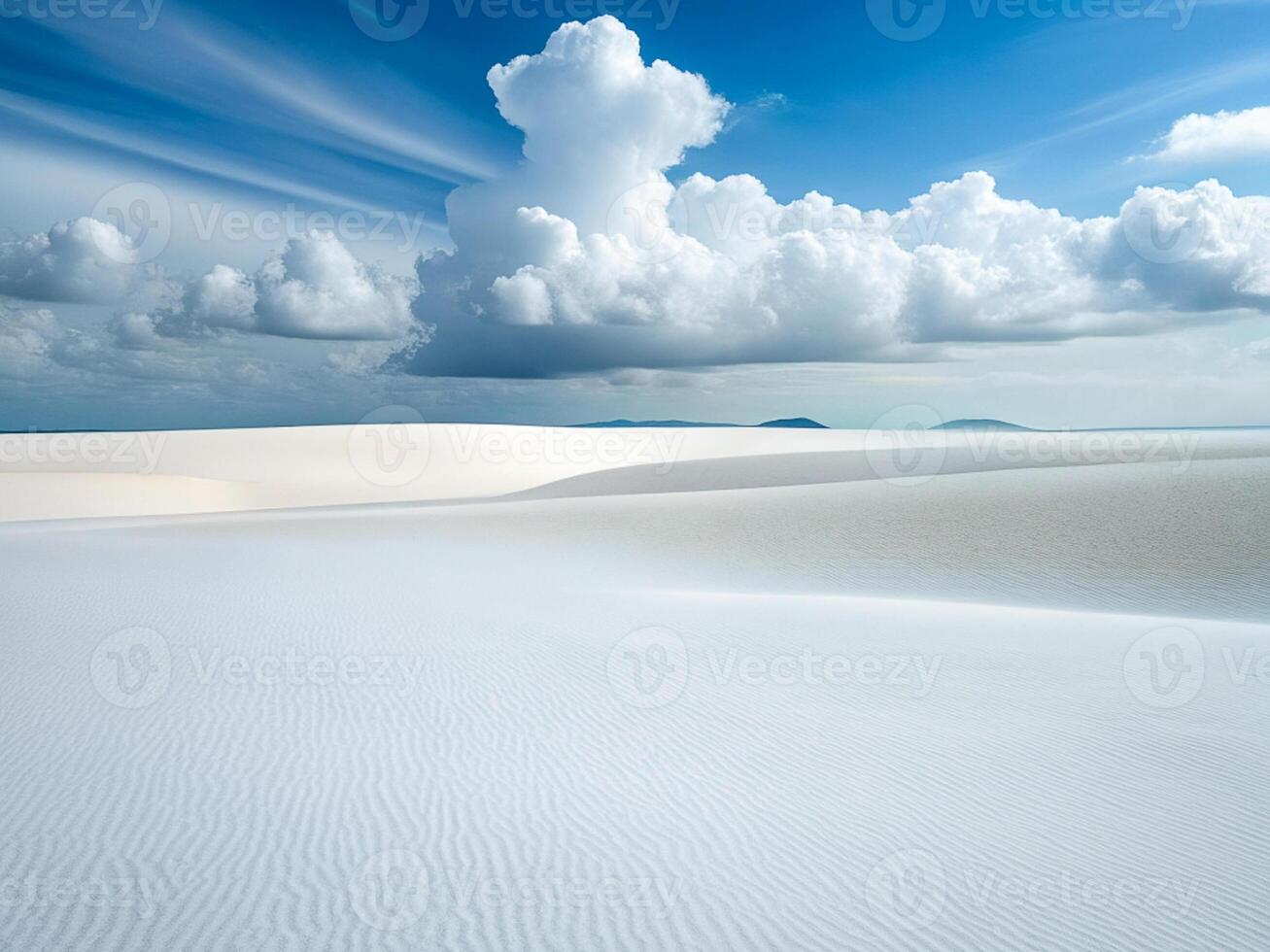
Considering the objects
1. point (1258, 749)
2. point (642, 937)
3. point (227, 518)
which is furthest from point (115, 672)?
point (227, 518)

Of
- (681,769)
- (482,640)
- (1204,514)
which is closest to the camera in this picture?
(681,769)

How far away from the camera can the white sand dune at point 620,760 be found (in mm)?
3428

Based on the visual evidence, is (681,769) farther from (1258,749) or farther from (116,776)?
(1258,749)

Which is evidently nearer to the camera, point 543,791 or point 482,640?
A: point 543,791

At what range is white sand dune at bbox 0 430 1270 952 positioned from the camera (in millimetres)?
3428

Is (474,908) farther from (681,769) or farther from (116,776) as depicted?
(116,776)

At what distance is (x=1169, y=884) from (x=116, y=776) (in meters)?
5.39

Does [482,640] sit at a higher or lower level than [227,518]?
lower

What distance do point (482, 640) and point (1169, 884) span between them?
6.12 metres

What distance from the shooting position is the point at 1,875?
3.49 meters

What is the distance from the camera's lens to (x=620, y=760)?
5176 mm

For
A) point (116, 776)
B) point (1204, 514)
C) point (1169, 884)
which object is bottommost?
point (1169, 884)

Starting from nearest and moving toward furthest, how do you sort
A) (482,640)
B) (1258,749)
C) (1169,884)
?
(1169,884) < (1258,749) < (482,640)

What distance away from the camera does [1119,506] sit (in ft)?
64.8
